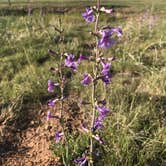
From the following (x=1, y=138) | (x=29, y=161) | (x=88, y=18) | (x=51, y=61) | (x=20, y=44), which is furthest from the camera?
(x=20, y=44)

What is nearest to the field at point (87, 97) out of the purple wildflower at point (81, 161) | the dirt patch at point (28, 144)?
the dirt patch at point (28, 144)

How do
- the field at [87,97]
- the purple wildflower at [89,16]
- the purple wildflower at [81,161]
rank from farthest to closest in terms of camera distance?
the field at [87,97], the purple wildflower at [81,161], the purple wildflower at [89,16]

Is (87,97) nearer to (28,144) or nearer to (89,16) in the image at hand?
(28,144)

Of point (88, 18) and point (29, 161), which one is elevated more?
point (88, 18)

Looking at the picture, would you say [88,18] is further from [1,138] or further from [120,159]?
[1,138]

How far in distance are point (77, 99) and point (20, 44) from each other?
2.39 meters

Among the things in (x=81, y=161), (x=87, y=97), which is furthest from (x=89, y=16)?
(x=87, y=97)

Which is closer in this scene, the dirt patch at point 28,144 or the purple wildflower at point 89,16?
the purple wildflower at point 89,16

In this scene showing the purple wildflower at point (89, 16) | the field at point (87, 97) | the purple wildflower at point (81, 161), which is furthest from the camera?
the field at point (87, 97)

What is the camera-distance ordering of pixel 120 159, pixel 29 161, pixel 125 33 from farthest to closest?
pixel 125 33 → pixel 29 161 → pixel 120 159

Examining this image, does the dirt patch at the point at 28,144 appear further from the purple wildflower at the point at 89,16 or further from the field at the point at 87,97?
the purple wildflower at the point at 89,16

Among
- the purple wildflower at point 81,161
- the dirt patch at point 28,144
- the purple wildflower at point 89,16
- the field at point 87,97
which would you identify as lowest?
the dirt patch at point 28,144

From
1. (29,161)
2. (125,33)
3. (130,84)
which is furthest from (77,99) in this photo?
(125,33)

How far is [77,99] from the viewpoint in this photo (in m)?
5.01
